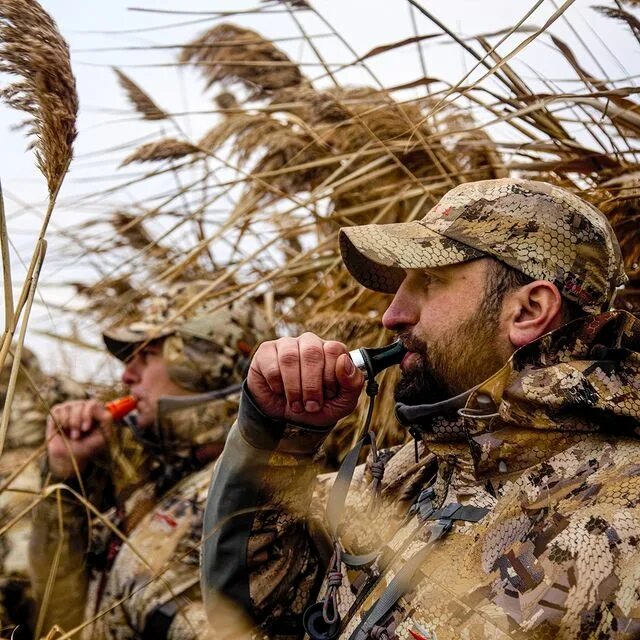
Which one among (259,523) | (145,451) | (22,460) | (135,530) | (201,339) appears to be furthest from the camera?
(145,451)

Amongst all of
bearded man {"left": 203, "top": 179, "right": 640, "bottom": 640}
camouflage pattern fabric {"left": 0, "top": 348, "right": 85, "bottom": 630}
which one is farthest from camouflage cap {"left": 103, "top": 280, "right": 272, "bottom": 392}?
bearded man {"left": 203, "top": 179, "right": 640, "bottom": 640}

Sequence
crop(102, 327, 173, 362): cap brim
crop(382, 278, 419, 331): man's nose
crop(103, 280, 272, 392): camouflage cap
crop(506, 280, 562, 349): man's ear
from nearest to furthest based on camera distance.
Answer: crop(506, 280, 562, 349): man's ear, crop(382, 278, 419, 331): man's nose, crop(103, 280, 272, 392): camouflage cap, crop(102, 327, 173, 362): cap brim

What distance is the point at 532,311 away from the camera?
1.70m

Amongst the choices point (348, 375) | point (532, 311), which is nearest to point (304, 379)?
point (348, 375)

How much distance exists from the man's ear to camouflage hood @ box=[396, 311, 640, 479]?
0.23 feet

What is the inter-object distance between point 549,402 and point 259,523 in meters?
0.79

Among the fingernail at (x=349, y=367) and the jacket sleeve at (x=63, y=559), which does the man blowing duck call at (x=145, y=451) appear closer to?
the jacket sleeve at (x=63, y=559)

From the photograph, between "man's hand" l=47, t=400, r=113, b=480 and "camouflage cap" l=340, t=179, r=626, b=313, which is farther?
"man's hand" l=47, t=400, r=113, b=480

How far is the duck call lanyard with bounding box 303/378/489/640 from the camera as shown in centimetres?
155

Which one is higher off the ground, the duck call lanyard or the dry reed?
the dry reed

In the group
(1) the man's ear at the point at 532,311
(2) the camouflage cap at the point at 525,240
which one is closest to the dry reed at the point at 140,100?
(2) the camouflage cap at the point at 525,240

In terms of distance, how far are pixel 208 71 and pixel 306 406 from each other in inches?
82.5

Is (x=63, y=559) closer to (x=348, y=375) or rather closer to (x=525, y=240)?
(x=348, y=375)

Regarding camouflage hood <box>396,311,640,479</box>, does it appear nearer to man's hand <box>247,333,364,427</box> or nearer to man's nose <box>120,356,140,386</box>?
man's hand <box>247,333,364,427</box>
